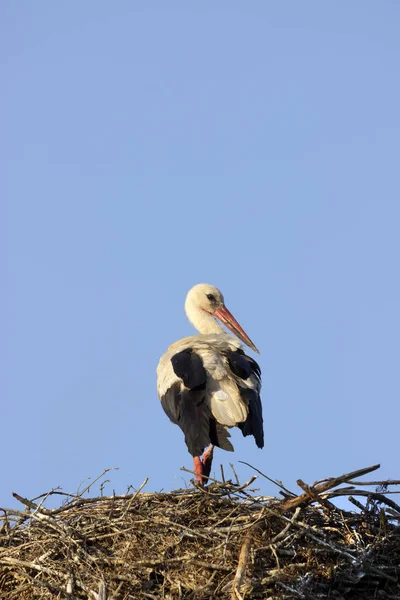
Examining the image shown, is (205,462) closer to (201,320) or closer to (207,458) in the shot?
(207,458)

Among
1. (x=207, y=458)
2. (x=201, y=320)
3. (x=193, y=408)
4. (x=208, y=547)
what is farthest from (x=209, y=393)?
(x=201, y=320)

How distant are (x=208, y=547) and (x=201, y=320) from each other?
3050 mm

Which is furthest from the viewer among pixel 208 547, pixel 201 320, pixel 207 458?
pixel 201 320

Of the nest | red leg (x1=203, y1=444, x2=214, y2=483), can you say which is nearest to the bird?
red leg (x1=203, y1=444, x2=214, y2=483)

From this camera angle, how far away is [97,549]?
4867 mm

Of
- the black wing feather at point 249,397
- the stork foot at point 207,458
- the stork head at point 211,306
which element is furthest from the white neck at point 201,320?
the stork foot at point 207,458

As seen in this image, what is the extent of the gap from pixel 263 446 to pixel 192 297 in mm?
2143

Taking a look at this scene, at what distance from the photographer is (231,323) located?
7672 mm

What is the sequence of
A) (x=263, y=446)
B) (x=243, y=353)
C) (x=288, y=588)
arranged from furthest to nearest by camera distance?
(x=243, y=353) < (x=263, y=446) < (x=288, y=588)

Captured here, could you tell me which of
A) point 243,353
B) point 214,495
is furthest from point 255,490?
point 243,353

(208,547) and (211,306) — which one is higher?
(211,306)

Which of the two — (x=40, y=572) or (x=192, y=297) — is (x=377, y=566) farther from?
(x=192, y=297)

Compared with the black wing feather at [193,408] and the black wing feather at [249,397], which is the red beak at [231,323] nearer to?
the black wing feather at [249,397]

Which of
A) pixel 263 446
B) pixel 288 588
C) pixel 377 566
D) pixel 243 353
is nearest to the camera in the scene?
pixel 288 588
